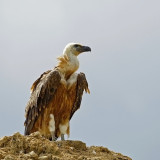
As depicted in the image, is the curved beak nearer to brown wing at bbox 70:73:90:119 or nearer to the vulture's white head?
the vulture's white head

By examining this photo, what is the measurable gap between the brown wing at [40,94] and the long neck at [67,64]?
0.37 m

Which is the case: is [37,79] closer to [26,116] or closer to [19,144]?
[26,116]

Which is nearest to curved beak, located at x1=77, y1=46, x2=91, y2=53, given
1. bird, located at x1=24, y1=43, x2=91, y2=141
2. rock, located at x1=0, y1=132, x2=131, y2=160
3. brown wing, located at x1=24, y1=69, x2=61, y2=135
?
bird, located at x1=24, y1=43, x2=91, y2=141

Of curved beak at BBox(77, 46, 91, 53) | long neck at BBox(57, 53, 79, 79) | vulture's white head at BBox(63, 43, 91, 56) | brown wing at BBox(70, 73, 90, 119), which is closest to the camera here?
brown wing at BBox(70, 73, 90, 119)

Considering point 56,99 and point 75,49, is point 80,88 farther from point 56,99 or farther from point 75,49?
point 75,49

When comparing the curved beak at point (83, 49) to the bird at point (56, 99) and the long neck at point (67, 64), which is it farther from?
the bird at point (56, 99)

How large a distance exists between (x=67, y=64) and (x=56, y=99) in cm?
122

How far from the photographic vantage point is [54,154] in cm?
976

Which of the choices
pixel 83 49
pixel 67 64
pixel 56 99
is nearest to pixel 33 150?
pixel 56 99

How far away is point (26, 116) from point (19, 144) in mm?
5178

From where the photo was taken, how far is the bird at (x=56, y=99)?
14055 millimetres

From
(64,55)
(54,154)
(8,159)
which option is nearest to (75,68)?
(64,55)

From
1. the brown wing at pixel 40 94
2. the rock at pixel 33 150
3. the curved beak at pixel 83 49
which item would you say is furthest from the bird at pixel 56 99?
the rock at pixel 33 150

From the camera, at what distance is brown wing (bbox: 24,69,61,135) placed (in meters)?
14.0
